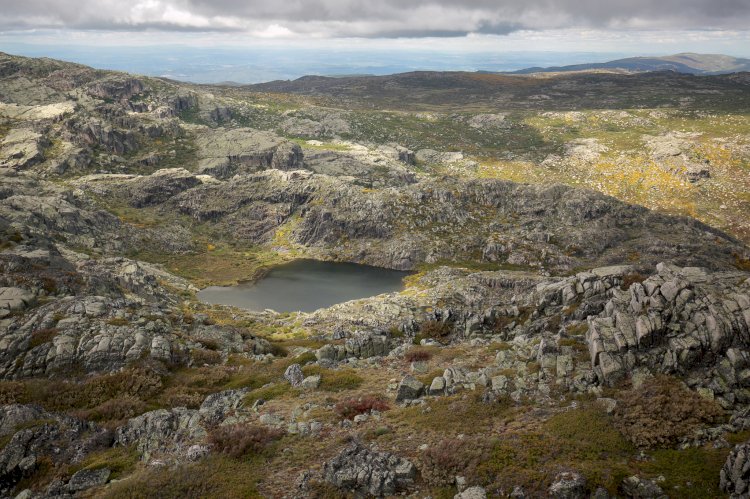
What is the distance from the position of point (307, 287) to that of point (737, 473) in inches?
4050

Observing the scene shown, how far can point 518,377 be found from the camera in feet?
95.9

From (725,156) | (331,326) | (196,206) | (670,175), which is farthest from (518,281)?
(725,156)

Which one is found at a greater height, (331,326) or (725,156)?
(725,156)

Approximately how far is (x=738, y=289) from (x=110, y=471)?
42.3 meters

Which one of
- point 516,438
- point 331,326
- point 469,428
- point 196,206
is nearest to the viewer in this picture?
point 516,438

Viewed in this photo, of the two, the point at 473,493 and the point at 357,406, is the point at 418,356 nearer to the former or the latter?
the point at 357,406

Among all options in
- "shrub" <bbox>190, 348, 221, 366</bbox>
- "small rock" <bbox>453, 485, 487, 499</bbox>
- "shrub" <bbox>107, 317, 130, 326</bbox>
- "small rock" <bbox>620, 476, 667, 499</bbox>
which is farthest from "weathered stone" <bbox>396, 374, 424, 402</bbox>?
"shrub" <bbox>107, 317, 130, 326</bbox>

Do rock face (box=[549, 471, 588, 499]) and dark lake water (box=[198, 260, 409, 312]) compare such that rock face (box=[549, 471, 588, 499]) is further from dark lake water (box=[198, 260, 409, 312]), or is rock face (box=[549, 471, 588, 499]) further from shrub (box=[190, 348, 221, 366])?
dark lake water (box=[198, 260, 409, 312])

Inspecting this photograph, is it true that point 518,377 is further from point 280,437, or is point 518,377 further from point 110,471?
point 110,471

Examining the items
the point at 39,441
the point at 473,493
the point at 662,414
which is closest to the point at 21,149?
the point at 39,441

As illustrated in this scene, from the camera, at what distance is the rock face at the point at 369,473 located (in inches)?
791

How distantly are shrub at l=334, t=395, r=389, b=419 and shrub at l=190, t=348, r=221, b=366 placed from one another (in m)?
18.0

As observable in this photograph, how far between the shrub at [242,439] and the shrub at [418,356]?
50.9 ft

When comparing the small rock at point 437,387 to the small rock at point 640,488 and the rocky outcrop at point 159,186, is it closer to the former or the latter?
the small rock at point 640,488
